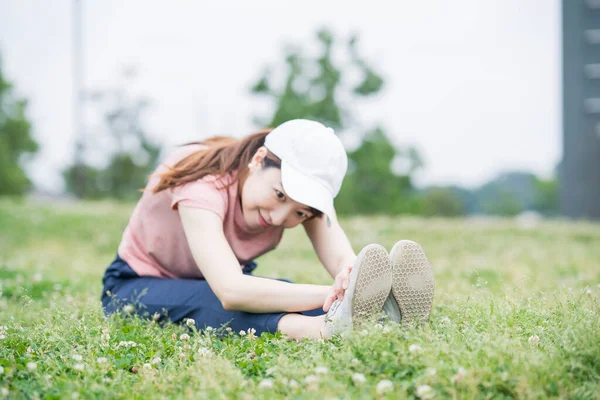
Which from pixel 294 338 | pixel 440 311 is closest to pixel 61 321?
pixel 294 338

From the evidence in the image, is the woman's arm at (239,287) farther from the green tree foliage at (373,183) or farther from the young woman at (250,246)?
the green tree foliage at (373,183)

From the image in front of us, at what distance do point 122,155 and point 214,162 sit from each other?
114 ft

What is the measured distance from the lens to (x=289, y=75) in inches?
1250

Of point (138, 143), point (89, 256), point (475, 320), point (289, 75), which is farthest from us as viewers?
point (138, 143)

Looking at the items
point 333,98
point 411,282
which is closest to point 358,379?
point 411,282

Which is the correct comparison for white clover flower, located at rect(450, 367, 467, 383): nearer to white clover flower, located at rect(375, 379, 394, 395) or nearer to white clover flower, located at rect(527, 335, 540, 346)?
white clover flower, located at rect(375, 379, 394, 395)

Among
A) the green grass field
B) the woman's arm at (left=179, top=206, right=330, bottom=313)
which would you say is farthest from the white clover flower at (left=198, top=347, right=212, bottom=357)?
the woman's arm at (left=179, top=206, right=330, bottom=313)

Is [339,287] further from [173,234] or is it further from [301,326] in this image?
[173,234]

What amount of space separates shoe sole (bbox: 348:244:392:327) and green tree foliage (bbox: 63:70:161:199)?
1257 inches

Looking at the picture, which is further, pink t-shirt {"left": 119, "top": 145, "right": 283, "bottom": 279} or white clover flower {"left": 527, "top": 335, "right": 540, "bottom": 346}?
pink t-shirt {"left": 119, "top": 145, "right": 283, "bottom": 279}

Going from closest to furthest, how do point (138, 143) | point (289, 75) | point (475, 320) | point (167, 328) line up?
point (475, 320), point (167, 328), point (289, 75), point (138, 143)

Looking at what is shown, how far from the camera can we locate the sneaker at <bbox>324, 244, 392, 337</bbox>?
2760 millimetres

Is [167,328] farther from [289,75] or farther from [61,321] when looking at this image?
[289,75]

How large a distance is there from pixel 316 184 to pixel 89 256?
687 centimetres
